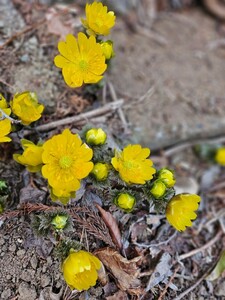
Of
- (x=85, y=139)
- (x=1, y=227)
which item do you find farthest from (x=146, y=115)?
(x=1, y=227)

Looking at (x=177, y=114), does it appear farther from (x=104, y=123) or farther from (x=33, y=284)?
(x=33, y=284)

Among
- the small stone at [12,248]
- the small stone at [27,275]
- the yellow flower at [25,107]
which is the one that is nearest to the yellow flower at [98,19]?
the yellow flower at [25,107]

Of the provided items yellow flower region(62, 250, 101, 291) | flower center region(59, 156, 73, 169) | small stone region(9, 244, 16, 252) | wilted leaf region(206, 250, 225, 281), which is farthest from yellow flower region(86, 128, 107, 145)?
wilted leaf region(206, 250, 225, 281)

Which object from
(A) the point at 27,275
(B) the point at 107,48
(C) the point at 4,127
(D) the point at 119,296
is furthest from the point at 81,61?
(D) the point at 119,296

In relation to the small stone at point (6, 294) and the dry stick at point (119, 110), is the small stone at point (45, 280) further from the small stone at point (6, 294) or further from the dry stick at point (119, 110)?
the dry stick at point (119, 110)

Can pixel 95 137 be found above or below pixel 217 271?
above

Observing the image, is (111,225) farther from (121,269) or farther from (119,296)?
(119,296)
